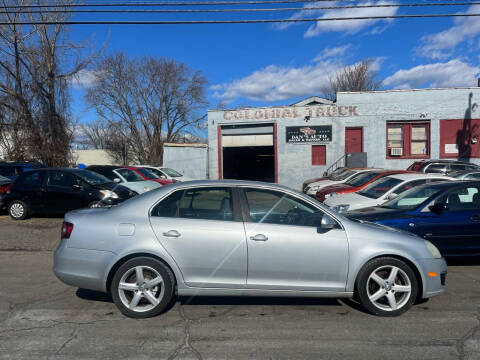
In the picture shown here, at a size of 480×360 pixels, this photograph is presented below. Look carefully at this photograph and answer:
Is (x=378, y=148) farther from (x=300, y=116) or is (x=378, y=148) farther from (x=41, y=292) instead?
(x=41, y=292)

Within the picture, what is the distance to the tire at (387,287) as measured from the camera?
157 inches

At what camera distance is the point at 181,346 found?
3408 mm

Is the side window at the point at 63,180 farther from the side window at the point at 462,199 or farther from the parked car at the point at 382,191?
the side window at the point at 462,199

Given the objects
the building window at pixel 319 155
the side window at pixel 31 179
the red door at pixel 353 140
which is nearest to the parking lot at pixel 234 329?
the side window at pixel 31 179

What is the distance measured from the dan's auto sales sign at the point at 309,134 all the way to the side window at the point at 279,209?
61.0 feet

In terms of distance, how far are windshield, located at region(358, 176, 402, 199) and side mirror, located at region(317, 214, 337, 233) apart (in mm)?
5170

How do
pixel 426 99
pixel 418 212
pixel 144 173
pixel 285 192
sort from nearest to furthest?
1. pixel 285 192
2. pixel 418 212
3. pixel 144 173
4. pixel 426 99

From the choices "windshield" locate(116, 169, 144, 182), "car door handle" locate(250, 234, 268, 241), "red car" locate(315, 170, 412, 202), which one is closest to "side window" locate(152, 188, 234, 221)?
"car door handle" locate(250, 234, 268, 241)

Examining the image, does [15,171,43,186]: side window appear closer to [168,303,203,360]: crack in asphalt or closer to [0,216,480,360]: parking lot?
[0,216,480,360]: parking lot

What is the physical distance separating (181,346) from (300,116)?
19982mm

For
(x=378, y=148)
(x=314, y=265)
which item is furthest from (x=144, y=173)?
(x=378, y=148)

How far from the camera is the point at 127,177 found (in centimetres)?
1295

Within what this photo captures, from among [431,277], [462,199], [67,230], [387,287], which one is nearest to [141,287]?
[67,230]

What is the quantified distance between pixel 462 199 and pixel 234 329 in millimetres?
4662
